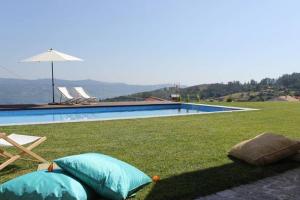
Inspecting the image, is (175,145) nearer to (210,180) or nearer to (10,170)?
(210,180)

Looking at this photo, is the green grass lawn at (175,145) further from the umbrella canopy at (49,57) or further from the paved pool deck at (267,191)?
the umbrella canopy at (49,57)

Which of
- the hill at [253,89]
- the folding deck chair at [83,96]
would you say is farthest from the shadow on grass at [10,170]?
the hill at [253,89]

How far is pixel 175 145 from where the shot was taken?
20.9 ft

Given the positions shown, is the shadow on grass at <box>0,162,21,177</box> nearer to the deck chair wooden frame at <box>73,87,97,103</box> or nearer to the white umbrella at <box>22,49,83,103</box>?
the white umbrella at <box>22,49,83,103</box>

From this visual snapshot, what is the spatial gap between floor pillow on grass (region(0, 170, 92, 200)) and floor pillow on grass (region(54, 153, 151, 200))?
0.31 ft

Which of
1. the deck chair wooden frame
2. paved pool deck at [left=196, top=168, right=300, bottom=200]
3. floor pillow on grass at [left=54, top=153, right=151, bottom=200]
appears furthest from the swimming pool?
floor pillow on grass at [left=54, top=153, right=151, bottom=200]

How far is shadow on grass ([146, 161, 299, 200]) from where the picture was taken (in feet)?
12.3

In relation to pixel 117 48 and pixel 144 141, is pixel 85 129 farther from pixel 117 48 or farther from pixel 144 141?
pixel 117 48

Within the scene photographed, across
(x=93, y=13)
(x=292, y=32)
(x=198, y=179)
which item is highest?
(x=93, y=13)

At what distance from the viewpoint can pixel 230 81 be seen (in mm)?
37906

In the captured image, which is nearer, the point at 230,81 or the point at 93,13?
the point at 93,13

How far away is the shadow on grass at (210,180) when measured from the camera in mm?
3742

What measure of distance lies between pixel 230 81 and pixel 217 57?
704 centimetres

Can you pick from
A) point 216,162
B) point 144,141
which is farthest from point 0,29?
point 216,162
